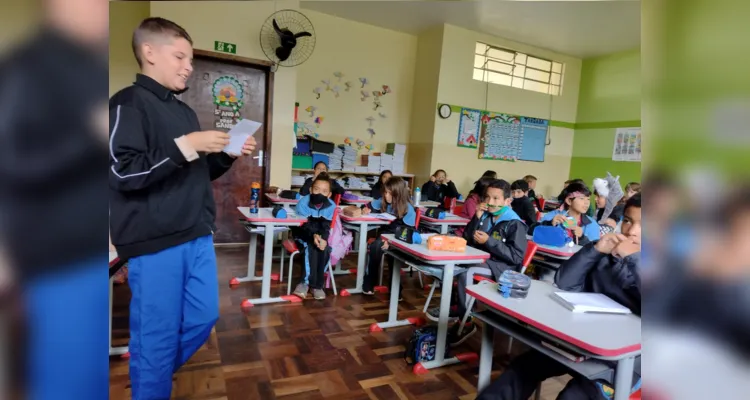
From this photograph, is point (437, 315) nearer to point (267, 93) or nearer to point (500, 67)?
point (267, 93)

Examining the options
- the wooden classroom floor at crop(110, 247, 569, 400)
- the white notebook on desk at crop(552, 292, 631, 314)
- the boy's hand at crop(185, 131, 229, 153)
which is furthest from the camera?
the wooden classroom floor at crop(110, 247, 569, 400)

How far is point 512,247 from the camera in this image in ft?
8.61

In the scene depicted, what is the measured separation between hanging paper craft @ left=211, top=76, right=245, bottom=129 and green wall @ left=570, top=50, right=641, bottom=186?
584 cm

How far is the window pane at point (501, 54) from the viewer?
648 cm

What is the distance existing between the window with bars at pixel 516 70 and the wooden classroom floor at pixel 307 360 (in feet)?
15.3

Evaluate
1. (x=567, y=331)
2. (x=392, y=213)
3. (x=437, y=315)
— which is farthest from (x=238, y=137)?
(x=392, y=213)

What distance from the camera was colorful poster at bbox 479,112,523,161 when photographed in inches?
257

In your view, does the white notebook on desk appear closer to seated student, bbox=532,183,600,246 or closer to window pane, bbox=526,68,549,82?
seated student, bbox=532,183,600,246

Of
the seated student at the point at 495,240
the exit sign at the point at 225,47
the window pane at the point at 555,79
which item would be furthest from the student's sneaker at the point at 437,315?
the window pane at the point at 555,79

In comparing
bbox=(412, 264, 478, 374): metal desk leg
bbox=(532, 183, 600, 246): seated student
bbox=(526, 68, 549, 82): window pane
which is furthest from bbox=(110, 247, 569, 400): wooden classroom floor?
bbox=(526, 68, 549, 82): window pane

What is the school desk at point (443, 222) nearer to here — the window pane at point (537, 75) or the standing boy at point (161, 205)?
the standing boy at point (161, 205)

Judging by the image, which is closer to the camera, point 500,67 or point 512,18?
point 512,18

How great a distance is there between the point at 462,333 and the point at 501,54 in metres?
5.27

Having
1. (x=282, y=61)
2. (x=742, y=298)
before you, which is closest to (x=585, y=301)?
(x=742, y=298)
